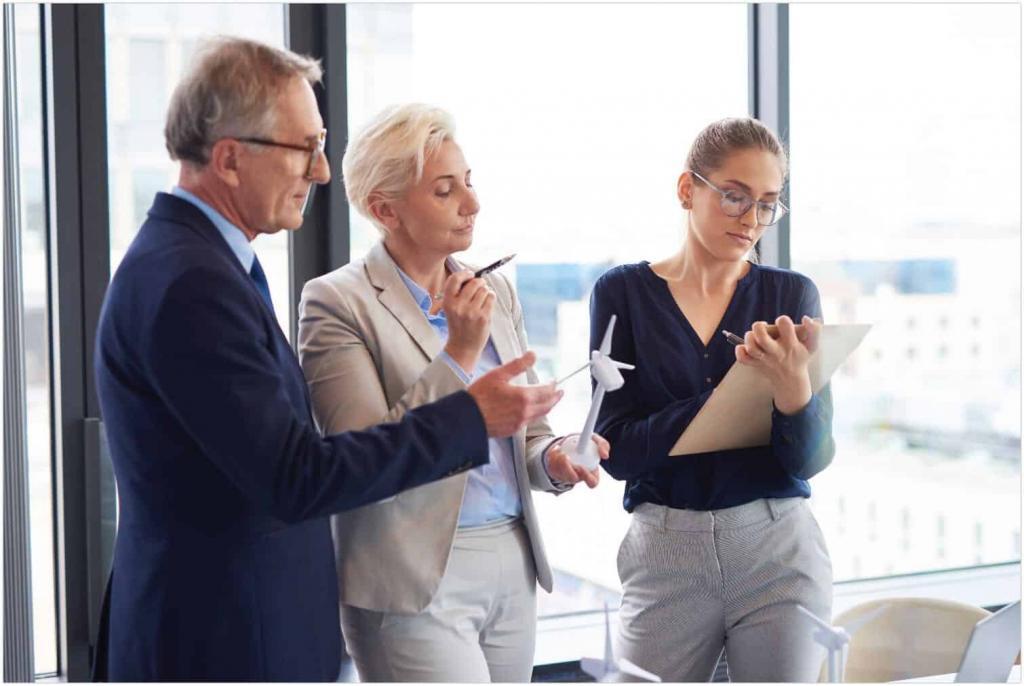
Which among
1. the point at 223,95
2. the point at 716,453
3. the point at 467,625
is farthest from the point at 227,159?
the point at 716,453

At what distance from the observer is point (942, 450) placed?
11.9ft

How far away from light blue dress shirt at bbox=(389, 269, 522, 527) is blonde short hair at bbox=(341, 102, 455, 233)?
14cm

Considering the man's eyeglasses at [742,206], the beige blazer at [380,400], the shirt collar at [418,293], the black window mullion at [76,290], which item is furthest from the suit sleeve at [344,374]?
the black window mullion at [76,290]

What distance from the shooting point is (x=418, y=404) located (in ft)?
4.87

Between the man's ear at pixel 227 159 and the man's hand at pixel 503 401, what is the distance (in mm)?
401

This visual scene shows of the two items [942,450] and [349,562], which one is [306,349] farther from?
[942,450]

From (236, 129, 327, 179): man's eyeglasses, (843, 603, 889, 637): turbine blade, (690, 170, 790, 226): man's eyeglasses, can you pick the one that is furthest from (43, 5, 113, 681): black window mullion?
(843, 603, 889, 637): turbine blade

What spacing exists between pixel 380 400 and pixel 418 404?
7cm

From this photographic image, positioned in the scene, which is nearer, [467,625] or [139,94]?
[467,625]

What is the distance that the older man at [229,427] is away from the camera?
1209 millimetres

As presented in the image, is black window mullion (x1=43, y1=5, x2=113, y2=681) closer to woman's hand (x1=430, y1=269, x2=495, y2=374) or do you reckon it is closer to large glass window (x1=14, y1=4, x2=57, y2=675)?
large glass window (x1=14, y1=4, x2=57, y2=675)

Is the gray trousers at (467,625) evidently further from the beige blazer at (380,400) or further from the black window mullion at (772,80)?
the black window mullion at (772,80)

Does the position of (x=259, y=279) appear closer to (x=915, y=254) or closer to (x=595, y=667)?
(x=595, y=667)

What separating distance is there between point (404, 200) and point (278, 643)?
2.24 feet
